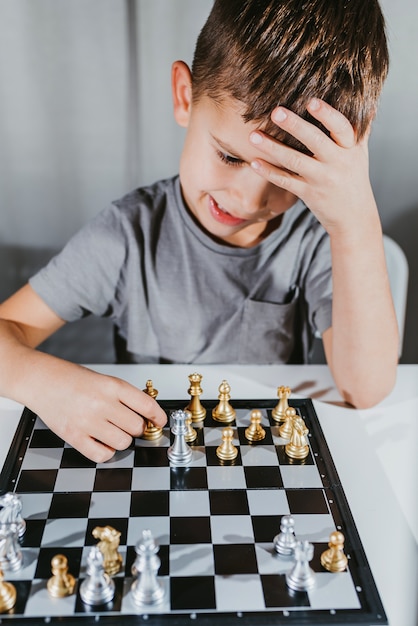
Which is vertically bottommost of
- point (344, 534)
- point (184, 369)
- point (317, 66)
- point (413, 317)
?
point (413, 317)

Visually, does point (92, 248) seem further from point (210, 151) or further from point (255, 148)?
point (255, 148)

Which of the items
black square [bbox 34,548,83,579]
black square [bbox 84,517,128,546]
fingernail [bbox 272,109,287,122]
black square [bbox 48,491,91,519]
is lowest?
black square [bbox 48,491,91,519]

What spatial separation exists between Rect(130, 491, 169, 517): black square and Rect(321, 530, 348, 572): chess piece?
0.23 metres

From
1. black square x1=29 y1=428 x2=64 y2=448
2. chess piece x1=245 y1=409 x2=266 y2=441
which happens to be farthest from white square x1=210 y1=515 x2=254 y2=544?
black square x1=29 y1=428 x2=64 y2=448

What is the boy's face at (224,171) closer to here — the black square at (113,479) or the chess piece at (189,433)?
the chess piece at (189,433)

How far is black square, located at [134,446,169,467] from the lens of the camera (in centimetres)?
106

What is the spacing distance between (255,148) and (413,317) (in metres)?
1.36

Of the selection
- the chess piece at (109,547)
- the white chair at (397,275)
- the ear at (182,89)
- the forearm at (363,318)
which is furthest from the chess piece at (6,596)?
the white chair at (397,275)

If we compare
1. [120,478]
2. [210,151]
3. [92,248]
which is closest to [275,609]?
[120,478]

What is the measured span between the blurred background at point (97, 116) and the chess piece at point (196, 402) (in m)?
1.09

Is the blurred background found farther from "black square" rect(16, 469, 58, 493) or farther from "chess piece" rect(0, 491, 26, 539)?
"chess piece" rect(0, 491, 26, 539)

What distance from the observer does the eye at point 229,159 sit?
1.21 meters

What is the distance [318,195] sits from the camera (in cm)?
121

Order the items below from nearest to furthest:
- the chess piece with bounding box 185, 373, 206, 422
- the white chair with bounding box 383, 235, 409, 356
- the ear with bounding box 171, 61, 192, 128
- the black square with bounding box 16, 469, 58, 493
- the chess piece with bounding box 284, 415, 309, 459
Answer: the black square with bounding box 16, 469, 58, 493 < the chess piece with bounding box 284, 415, 309, 459 < the chess piece with bounding box 185, 373, 206, 422 < the ear with bounding box 171, 61, 192, 128 < the white chair with bounding box 383, 235, 409, 356
